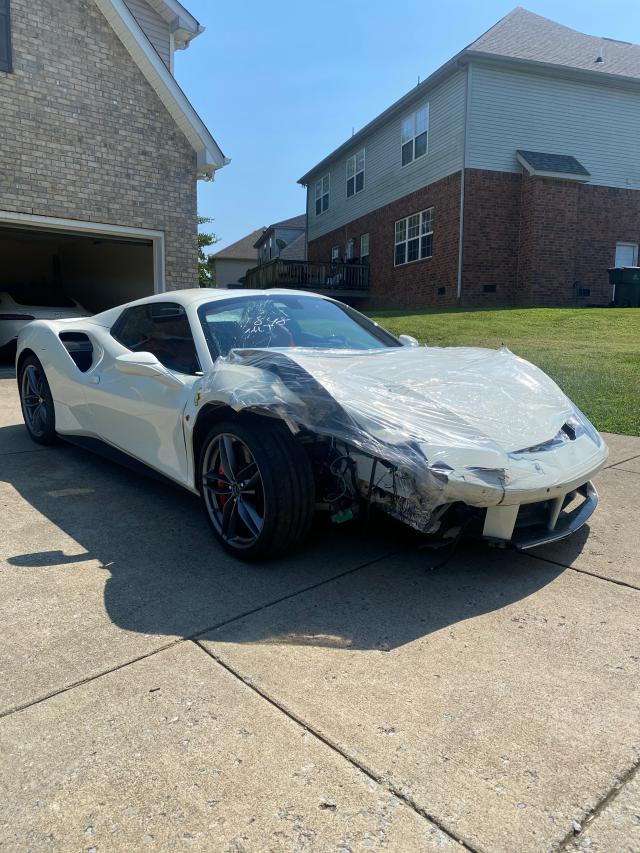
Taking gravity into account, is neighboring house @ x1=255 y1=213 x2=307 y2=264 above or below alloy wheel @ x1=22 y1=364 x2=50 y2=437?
above

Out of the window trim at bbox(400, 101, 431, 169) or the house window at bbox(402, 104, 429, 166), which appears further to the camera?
the house window at bbox(402, 104, 429, 166)

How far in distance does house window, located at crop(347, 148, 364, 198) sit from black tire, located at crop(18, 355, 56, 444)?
2153 centimetres

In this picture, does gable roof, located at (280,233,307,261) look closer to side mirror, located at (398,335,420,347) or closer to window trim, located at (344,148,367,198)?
window trim, located at (344,148,367,198)

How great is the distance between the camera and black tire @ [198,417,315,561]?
9.36ft

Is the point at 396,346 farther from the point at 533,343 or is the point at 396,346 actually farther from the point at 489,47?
the point at 489,47

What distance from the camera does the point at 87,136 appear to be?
10.4m

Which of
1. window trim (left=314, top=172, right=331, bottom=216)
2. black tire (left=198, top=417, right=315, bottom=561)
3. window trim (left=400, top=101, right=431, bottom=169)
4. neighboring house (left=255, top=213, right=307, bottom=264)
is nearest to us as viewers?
black tire (left=198, top=417, right=315, bottom=561)

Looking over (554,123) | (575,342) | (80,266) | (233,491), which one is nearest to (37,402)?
(233,491)

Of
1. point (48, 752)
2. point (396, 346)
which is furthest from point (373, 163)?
point (48, 752)

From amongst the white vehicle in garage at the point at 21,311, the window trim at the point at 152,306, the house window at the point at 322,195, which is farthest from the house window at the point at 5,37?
the house window at the point at 322,195

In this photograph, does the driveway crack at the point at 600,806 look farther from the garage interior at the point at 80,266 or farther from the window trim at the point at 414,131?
the window trim at the point at 414,131

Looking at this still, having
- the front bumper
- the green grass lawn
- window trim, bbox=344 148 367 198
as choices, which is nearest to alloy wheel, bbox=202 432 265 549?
the front bumper

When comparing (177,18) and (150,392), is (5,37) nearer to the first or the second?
(177,18)

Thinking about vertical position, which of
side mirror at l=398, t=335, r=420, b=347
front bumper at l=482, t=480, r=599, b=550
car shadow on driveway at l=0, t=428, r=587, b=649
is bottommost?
car shadow on driveway at l=0, t=428, r=587, b=649
